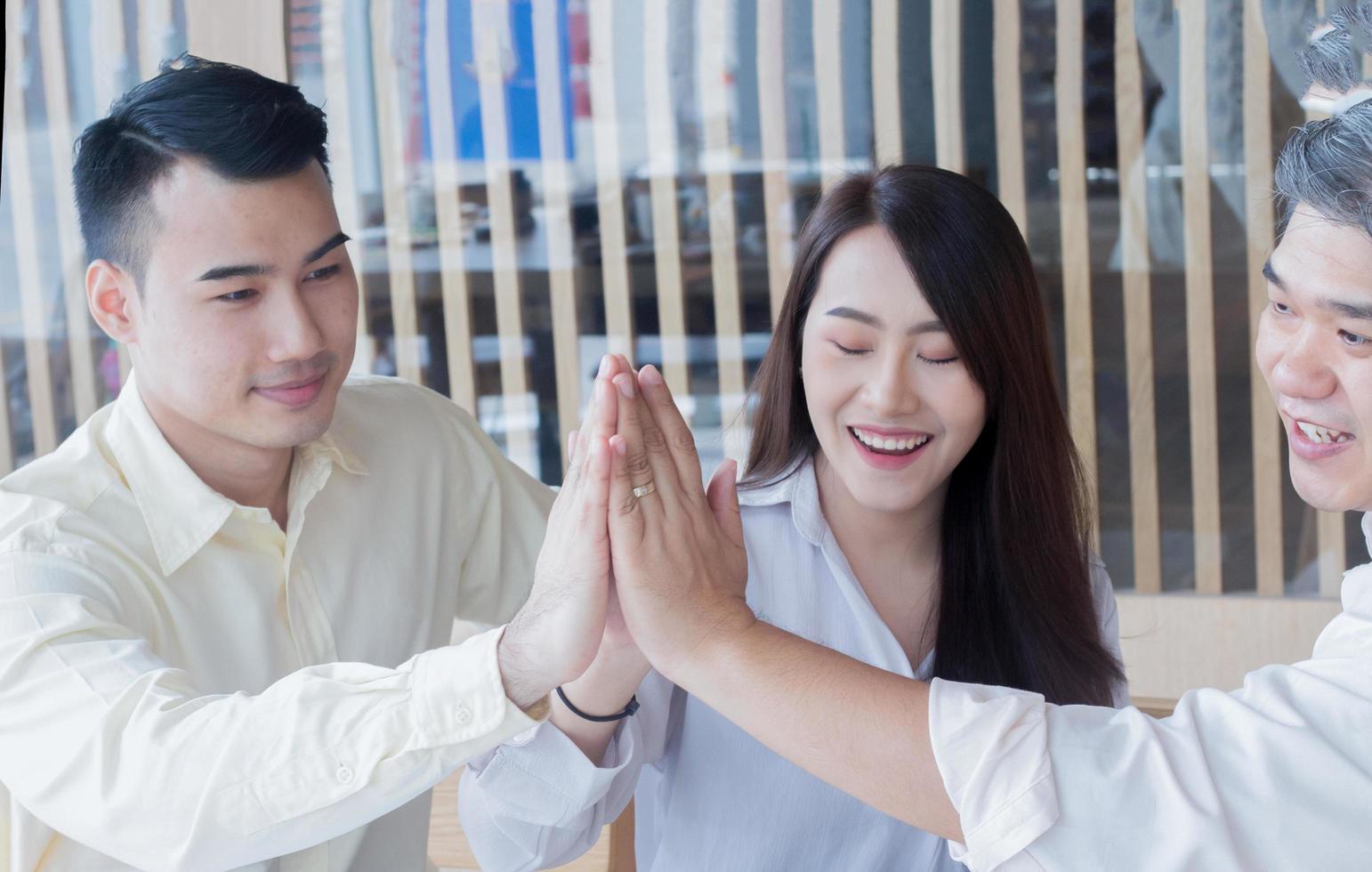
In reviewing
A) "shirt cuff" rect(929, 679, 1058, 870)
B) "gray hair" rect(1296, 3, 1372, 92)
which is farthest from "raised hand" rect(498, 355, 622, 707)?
"gray hair" rect(1296, 3, 1372, 92)

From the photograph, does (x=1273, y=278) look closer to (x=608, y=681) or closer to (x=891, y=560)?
(x=891, y=560)

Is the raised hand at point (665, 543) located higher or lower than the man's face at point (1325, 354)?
lower

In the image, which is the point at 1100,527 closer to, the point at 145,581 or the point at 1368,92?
the point at 1368,92

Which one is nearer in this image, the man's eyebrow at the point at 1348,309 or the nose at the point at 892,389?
the man's eyebrow at the point at 1348,309

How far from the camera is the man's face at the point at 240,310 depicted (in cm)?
142

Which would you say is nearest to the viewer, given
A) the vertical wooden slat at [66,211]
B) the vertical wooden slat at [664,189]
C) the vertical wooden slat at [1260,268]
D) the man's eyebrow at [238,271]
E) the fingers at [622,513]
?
the fingers at [622,513]

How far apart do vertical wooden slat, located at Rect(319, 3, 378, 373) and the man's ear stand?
116cm

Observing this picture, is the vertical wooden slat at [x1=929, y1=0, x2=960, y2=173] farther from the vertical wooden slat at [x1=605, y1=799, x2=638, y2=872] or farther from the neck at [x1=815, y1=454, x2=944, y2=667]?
the vertical wooden slat at [x1=605, y1=799, x2=638, y2=872]

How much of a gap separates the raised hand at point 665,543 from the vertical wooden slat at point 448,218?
60.2 inches

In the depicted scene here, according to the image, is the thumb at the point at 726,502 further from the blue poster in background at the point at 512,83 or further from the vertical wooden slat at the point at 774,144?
the blue poster in background at the point at 512,83

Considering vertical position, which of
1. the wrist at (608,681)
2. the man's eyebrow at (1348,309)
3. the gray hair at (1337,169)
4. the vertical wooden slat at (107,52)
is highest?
the vertical wooden slat at (107,52)

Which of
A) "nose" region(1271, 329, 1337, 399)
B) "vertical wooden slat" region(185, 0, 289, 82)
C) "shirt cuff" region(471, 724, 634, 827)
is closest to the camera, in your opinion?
"nose" region(1271, 329, 1337, 399)

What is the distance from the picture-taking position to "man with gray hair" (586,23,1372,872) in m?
0.98

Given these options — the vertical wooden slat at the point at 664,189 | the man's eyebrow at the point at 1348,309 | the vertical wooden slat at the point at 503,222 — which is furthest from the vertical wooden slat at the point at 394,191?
the man's eyebrow at the point at 1348,309
